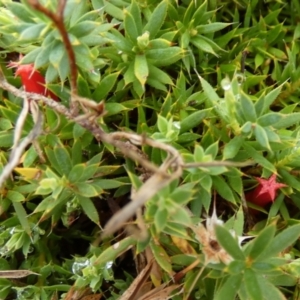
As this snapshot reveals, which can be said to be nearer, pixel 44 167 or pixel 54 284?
pixel 44 167

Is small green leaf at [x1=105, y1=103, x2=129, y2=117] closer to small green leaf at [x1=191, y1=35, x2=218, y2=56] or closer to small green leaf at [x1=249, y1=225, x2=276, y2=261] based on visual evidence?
small green leaf at [x1=191, y1=35, x2=218, y2=56]

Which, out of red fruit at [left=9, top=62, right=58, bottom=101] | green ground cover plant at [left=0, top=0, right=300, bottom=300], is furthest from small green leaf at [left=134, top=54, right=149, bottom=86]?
red fruit at [left=9, top=62, right=58, bottom=101]

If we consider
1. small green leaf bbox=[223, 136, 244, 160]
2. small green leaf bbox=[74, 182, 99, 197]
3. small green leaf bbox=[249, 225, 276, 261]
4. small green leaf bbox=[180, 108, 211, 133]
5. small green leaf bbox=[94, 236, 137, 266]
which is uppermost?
small green leaf bbox=[180, 108, 211, 133]

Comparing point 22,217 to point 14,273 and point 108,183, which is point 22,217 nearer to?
point 14,273

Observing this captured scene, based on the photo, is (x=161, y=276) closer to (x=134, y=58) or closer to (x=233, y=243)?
(x=233, y=243)

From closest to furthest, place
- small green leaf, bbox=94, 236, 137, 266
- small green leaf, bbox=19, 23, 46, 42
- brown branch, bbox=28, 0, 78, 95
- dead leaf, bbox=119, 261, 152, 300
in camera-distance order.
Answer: brown branch, bbox=28, 0, 78, 95 < small green leaf, bbox=19, 23, 46, 42 < small green leaf, bbox=94, 236, 137, 266 < dead leaf, bbox=119, 261, 152, 300

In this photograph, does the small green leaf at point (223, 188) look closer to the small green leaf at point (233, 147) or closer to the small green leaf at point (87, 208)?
the small green leaf at point (233, 147)

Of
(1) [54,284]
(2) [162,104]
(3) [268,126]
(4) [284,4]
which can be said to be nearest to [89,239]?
(1) [54,284]
